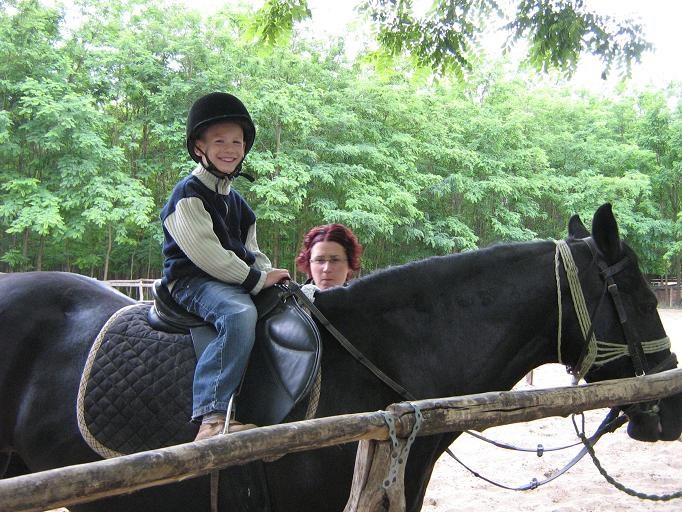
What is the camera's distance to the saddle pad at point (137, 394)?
214 cm

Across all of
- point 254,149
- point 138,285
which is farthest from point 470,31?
point 254,149

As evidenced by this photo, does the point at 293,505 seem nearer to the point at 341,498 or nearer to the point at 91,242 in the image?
the point at 341,498

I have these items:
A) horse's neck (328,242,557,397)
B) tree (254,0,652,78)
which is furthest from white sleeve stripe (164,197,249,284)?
tree (254,0,652,78)

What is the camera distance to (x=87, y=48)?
1773 cm

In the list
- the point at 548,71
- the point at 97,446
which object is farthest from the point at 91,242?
the point at 97,446

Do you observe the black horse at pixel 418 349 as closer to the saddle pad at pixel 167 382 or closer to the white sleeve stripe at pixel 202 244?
the saddle pad at pixel 167 382

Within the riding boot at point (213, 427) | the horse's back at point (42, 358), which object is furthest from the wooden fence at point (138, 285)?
the riding boot at point (213, 427)

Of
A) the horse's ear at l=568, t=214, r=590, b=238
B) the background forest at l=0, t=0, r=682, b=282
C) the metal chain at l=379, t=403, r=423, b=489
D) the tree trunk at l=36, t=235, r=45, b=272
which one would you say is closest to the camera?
the metal chain at l=379, t=403, r=423, b=489

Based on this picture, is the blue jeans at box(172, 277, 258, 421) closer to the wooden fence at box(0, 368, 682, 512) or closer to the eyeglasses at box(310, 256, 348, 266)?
the wooden fence at box(0, 368, 682, 512)

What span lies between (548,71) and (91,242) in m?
16.2

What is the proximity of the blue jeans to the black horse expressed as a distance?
32 cm

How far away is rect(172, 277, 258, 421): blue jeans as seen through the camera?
1.97 metres

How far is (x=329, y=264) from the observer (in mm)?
3855

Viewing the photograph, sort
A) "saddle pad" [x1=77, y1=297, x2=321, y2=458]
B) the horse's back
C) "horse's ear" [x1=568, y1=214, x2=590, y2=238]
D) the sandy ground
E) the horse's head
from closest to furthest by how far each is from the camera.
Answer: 1. "saddle pad" [x1=77, y1=297, x2=321, y2=458]
2. the horse's head
3. the horse's back
4. "horse's ear" [x1=568, y1=214, x2=590, y2=238]
5. the sandy ground
